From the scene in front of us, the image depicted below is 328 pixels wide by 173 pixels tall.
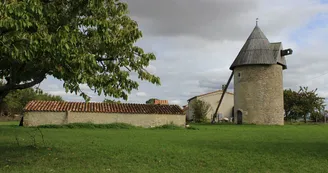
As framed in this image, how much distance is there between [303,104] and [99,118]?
3562 cm

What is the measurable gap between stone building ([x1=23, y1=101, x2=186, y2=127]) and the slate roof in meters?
13.1

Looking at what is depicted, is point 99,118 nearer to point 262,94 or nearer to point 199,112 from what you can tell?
point 199,112

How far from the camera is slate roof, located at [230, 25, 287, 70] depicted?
40906 mm

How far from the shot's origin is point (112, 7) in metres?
8.49

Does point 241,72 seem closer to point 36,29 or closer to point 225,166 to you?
point 225,166

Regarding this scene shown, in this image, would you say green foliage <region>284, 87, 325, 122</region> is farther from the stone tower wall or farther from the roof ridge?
the roof ridge

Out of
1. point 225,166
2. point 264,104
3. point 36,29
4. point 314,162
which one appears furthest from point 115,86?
point 264,104

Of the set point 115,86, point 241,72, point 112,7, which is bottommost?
point 115,86

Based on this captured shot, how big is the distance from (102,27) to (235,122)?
37337 mm

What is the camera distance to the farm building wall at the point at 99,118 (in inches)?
1134

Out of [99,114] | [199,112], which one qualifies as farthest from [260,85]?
[99,114]

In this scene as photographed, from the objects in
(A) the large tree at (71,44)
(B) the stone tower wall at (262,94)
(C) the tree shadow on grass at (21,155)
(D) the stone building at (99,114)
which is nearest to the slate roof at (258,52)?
(B) the stone tower wall at (262,94)

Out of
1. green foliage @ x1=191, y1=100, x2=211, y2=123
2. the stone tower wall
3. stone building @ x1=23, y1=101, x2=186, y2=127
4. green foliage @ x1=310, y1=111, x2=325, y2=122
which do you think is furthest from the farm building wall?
green foliage @ x1=310, y1=111, x2=325, y2=122

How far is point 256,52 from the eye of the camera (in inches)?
1640
